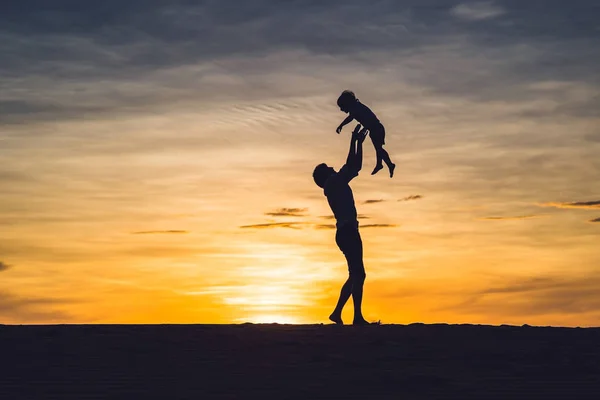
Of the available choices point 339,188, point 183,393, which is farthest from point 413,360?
point 339,188

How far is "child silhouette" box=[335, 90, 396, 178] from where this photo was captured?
12.9 m

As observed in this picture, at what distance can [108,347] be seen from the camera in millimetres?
9766

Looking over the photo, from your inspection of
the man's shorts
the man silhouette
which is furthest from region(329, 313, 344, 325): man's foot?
the man's shorts

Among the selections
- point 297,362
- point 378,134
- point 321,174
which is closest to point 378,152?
point 378,134

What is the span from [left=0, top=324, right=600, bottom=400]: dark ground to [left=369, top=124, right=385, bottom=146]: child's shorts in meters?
2.91

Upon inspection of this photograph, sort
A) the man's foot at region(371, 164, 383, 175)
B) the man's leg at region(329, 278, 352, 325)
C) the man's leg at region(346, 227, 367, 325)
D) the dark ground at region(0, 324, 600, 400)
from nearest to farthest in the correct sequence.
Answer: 1. the dark ground at region(0, 324, 600, 400)
2. the man's leg at region(346, 227, 367, 325)
3. the man's leg at region(329, 278, 352, 325)
4. the man's foot at region(371, 164, 383, 175)

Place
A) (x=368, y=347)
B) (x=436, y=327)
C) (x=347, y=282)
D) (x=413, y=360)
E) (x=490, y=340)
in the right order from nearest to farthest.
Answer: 1. (x=413, y=360)
2. (x=368, y=347)
3. (x=490, y=340)
4. (x=436, y=327)
5. (x=347, y=282)

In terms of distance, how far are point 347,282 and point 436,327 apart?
1745mm

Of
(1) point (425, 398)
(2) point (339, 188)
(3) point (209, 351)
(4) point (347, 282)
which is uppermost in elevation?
(2) point (339, 188)

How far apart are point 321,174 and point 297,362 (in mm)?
4721

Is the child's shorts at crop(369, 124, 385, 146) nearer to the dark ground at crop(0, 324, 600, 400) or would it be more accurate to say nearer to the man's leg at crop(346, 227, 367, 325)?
the man's leg at crop(346, 227, 367, 325)

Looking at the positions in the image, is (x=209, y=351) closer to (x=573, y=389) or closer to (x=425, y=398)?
(x=425, y=398)

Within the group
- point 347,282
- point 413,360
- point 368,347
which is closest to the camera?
point 413,360

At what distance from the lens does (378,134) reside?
12984 millimetres
